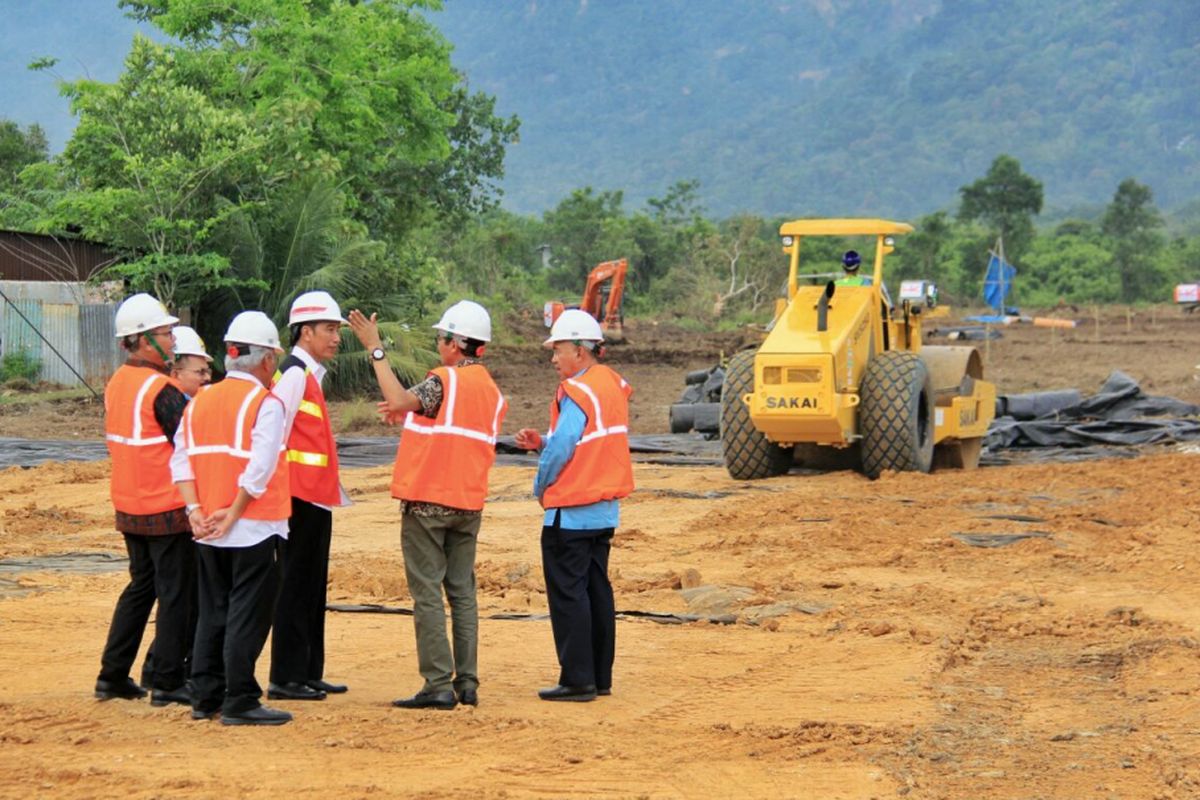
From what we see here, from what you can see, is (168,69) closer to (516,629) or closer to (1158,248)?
(516,629)

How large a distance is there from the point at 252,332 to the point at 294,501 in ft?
2.90

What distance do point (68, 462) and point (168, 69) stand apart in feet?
40.3

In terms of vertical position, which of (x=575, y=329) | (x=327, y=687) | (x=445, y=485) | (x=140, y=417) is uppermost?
(x=575, y=329)

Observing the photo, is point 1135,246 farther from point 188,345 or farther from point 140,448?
point 140,448

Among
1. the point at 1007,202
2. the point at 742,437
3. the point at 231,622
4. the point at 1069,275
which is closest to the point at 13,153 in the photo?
the point at 742,437

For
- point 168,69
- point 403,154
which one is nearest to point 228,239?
point 168,69

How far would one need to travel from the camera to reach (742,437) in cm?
1781

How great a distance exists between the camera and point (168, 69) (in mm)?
30203

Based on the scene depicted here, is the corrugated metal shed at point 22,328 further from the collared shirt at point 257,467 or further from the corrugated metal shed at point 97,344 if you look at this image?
the collared shirt at point 257,467

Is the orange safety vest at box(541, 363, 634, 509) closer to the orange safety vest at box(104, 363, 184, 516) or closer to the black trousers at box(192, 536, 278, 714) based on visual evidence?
the black trousers at box(192, 536, 278, 714)

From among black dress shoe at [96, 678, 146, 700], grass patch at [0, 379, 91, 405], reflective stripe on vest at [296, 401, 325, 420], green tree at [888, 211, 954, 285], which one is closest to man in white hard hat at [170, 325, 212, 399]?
reflective stripe on vest at [296, 401, 325, 420]

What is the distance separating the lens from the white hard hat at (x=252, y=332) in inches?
295

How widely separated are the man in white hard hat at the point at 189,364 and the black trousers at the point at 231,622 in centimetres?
88

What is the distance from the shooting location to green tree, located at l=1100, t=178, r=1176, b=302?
78.9 metres
